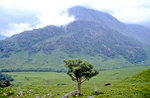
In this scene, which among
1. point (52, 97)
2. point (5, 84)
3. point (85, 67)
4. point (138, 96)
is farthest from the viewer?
point (5, 84)

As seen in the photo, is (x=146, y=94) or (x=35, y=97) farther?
(x=35, y=97)

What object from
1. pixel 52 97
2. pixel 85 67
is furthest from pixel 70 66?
pixel 52 97

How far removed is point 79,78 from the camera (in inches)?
1419

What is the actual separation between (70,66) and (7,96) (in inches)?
854

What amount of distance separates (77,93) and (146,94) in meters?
16.0

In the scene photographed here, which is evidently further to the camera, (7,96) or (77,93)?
(7,96)

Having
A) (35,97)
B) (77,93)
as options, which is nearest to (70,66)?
(77,93)

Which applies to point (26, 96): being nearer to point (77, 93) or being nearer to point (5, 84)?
point (77, 93)

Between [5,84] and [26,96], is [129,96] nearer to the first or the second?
[26,96]

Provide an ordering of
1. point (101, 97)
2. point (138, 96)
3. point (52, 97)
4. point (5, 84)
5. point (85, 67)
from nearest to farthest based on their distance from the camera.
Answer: point (138, 96) → point (101, 97) → point (85, 67) → point (52, 97) → point (5, 84)

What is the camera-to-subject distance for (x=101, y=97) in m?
30.1

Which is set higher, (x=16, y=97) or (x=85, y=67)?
(x=85, y=67)

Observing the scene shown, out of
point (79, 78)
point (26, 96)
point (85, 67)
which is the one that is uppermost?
point (85, 67)

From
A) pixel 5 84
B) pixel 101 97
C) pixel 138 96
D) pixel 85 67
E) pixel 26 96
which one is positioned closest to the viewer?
pixel 138 96
